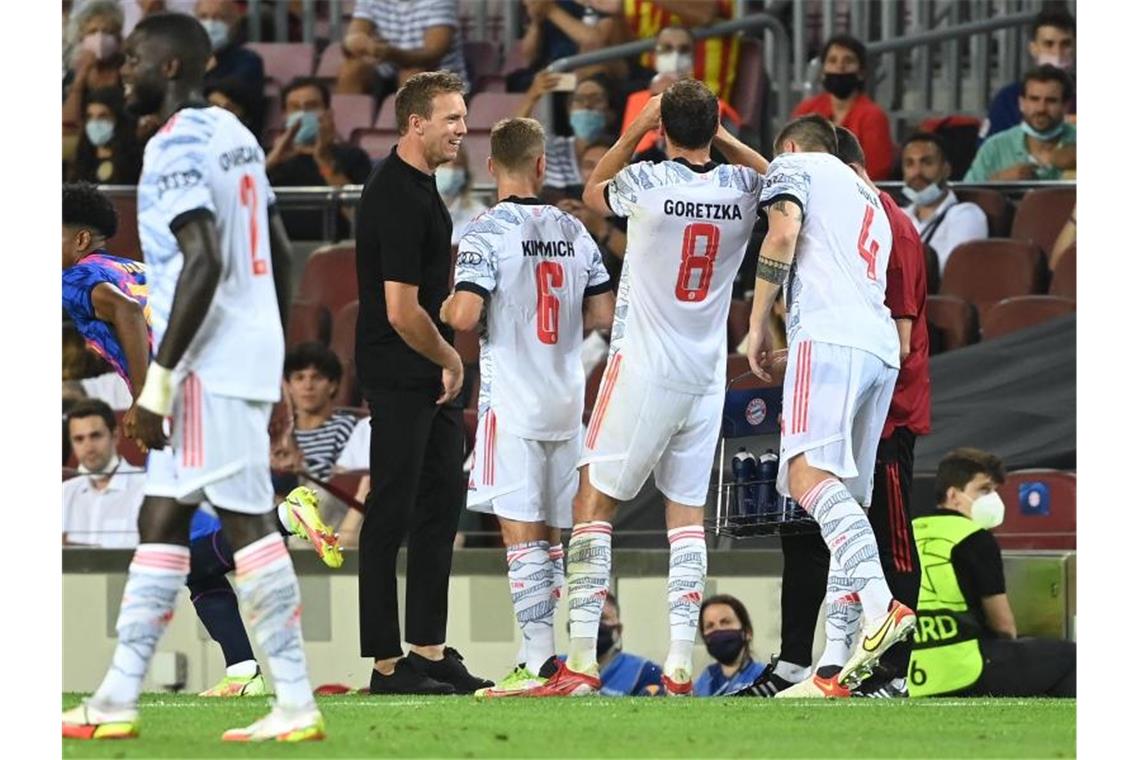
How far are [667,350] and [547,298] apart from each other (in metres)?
0.56

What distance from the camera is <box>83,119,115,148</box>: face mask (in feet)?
52.6

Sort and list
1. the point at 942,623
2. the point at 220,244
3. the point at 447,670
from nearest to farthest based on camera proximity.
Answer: the point at 220,244
the point at 447,670
the point at 942,623

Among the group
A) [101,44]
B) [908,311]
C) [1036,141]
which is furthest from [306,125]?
[908,311]

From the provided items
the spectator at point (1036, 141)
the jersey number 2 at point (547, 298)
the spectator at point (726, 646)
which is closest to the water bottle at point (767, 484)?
the jersey number 2 at point (547, 298)

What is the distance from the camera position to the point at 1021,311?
1295 centimetres

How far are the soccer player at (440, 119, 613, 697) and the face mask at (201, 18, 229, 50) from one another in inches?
341

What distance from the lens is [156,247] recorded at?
611 cm

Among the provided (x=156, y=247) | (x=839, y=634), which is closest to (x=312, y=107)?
(x=839, y=634)

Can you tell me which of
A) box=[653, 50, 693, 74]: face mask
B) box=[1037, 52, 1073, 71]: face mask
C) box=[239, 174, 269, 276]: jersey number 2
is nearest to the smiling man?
box=[239, 174, 269, 276]: jersey number 2

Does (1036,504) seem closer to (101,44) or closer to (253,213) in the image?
(253,213)

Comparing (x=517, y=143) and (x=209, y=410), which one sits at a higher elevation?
(x=517, y=143)

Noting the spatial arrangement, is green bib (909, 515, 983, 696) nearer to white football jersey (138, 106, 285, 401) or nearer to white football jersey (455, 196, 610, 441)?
white football jersey (455, 196, 610, 441)

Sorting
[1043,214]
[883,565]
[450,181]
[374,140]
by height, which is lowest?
[883,565]

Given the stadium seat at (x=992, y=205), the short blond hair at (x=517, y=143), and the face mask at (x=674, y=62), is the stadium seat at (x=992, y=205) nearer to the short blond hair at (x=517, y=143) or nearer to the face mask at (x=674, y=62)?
the face mask at (x=674, y=62)
